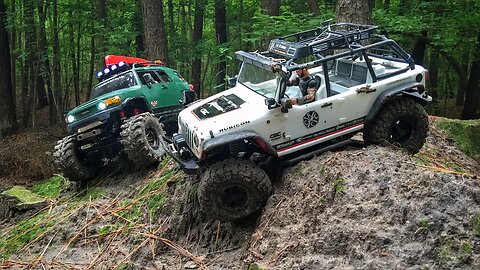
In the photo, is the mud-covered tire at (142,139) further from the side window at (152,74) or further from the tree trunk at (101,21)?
the tree trunk at (101,21)

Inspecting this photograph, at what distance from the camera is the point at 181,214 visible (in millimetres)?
8039

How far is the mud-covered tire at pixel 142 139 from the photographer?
380 inches

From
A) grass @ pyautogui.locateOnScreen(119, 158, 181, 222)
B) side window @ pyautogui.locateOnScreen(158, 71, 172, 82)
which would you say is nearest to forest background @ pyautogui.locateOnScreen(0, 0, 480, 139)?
side window @ pyautogui.locateOnScreen(158, 71, 172, 82)

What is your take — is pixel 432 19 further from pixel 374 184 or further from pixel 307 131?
pixel 374 184

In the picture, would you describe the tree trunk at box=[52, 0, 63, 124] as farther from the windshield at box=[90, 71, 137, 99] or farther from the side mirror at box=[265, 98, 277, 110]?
the side mirror at box=[265, 98, 277, 110]

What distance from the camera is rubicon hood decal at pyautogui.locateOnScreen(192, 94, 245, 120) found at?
763 cm

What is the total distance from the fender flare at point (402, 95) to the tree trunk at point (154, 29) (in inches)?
344

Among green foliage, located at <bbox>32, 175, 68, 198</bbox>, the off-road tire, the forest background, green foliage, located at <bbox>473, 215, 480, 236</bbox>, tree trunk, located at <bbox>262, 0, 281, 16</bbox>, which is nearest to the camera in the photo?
green foliage, located at <bbox>473, 215, 480, 236</bbox>

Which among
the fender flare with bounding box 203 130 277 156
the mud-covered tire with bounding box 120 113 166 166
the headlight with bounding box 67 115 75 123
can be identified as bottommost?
the mud-covered tire with bounding box 120 113 166 166

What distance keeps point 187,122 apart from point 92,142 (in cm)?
316

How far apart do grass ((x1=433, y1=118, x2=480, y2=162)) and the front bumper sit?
5.95m

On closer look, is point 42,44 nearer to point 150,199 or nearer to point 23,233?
point 23,233

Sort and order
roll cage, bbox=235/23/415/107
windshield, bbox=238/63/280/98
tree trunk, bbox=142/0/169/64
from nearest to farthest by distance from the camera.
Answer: roll cage, bbox=235/23/415/107
windshield, bbox=238/63/280/98
tree trunk, bbox=142/0/169/64

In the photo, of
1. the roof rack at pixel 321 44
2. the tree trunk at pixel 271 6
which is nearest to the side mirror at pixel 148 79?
the roof rack at pixel 321 44
